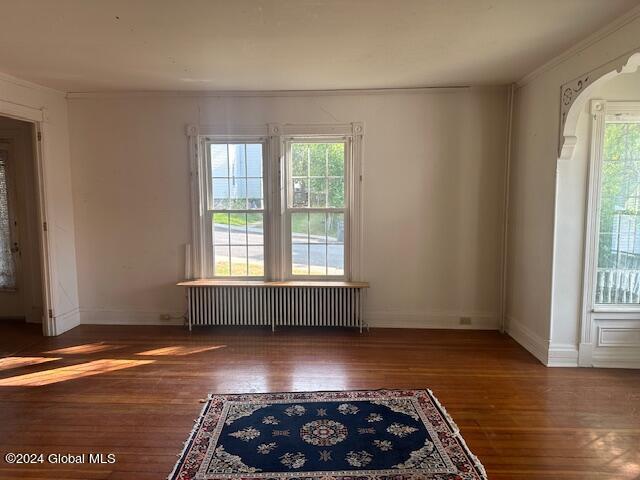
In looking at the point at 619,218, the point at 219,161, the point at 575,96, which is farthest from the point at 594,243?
the point at 219,161

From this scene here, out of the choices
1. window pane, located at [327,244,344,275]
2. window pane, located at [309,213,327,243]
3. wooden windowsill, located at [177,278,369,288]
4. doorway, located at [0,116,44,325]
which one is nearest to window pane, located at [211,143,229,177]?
window pane, located at [309,213,327,243]

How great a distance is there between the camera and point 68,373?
3562 millimetres

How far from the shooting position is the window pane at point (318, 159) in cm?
477

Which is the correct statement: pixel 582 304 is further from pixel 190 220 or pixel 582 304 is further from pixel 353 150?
pixel 190 220

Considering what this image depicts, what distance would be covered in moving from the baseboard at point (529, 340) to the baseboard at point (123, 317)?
12.8 ft

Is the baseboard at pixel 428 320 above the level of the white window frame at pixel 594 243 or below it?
below

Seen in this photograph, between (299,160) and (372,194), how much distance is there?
966mm

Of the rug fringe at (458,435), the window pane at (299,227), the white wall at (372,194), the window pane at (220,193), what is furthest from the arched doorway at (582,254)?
the window pane at (220,193)

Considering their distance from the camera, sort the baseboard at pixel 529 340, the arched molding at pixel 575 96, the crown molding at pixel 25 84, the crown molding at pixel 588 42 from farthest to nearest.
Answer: the crown molding at pixel 25 84 < the baseboard at pixel 529 340 < the arched molding at pixel 575 96 < the crown molding at pixel 588 42

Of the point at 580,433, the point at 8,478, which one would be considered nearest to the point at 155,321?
the point at 8,478

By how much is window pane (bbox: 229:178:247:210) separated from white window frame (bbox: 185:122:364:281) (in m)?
0.26

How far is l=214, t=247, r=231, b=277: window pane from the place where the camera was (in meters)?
4.93

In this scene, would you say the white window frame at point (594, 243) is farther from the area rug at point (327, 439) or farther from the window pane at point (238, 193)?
the window pane at point (238, 193)

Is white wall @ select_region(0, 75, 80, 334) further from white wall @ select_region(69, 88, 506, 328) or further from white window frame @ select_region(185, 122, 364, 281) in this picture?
white window frame @ select_region(185, 122, 364, 281)
